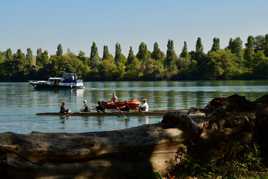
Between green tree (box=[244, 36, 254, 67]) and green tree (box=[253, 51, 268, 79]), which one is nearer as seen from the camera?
green tree (box=[253, 51, 268, 79])

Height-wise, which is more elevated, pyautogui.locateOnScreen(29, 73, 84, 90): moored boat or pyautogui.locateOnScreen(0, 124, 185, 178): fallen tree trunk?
pyautogui.locateOnScreen(0, 124, 185, 178): fallen tree trunk

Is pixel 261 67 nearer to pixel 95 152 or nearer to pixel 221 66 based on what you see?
pixel 221 66

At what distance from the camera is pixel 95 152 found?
32.2ft

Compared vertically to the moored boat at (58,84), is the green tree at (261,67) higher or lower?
higher

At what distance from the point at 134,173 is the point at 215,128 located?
2.05 m

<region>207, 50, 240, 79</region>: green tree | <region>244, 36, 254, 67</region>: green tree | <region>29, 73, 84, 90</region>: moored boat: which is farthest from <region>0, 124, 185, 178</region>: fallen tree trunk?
<region>244, 36, 254, 67</region>: green tree

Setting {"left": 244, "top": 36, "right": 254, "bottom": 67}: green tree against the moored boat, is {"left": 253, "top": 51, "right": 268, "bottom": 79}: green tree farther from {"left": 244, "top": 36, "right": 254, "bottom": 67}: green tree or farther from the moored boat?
the moored boat

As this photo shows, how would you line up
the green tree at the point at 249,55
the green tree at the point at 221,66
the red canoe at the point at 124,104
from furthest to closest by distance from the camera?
the green tree at the point at 249,55 < the green tree at the point at 221,66 < the red canoe at the point at 124,104

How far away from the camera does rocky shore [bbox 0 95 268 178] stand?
9281 millimetres

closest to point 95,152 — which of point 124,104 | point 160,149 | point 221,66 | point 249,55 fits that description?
point 160,149

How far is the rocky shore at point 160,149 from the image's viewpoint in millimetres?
9281

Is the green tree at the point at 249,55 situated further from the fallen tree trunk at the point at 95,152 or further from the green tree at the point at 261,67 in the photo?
the fallen tree trunk at the point at 95,152

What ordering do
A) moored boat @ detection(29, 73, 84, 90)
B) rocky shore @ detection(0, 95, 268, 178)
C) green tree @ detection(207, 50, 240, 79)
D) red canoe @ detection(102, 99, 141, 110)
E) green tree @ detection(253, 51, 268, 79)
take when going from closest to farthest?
1. rocky shore @ detection(0, 95, 268, 178)
2. red canoe @ detection(102, 99, 141, 110)
3. moored boat @ detection(29, 73, 84, 90)
4. green tree @ detection(253, 51, 268, 79)
5. green tree @ detection(207, 50, 240, 79)

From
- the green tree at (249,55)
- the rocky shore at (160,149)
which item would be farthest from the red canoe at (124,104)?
the green tree at (249,55)
